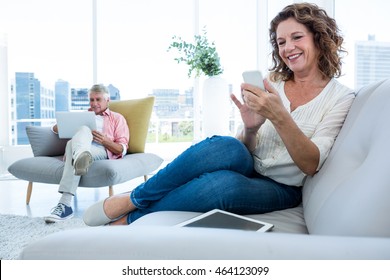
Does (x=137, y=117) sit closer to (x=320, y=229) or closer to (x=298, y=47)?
(x=298, y=47)

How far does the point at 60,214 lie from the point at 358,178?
216cm

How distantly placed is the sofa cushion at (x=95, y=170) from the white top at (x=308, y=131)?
1411 mm

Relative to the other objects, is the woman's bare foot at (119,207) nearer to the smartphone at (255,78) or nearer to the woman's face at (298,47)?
the smartphone at (255,78)

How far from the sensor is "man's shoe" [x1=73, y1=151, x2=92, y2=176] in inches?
99.0

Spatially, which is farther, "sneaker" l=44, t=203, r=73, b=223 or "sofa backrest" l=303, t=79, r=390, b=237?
"sneaker" l=44, t=203, r=73, b=223

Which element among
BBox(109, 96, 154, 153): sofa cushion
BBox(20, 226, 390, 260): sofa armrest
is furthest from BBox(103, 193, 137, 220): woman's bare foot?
BBox(109, 96, 154, 153): sofa cushion

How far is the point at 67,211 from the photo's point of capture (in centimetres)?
259

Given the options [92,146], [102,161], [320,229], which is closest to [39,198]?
[92,146]

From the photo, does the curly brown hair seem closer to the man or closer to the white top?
the white top

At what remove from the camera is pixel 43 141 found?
10.5 feet

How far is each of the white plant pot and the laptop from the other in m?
1.77
